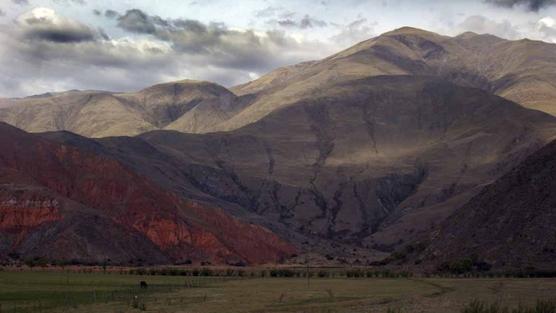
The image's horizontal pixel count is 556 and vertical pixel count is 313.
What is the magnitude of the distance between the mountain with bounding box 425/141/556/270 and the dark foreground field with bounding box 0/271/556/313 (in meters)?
22.5

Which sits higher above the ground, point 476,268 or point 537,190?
point 537,190

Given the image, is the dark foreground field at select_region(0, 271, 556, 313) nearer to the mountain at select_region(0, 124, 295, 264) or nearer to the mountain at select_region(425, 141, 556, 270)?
the mountain at select_region(425, 141, 556, 270)

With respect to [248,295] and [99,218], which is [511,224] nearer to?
[248,295]

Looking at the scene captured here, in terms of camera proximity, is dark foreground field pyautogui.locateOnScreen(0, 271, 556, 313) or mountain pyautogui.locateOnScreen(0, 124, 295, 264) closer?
dark foreground field pyautogui.locateOnScreen(0, 271, 556, 313)

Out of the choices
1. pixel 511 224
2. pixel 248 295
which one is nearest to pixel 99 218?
pixel 511 224

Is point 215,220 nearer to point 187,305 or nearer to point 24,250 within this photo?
point 24,250

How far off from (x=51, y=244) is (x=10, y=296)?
6481 centimetres

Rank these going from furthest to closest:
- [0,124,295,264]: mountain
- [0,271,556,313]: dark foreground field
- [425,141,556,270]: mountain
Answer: [0,124,295,264]: mountain → [425,141,556,270]: mountain → [0,271,556,313]: dark foreground field

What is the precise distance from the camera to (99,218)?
5650 inches

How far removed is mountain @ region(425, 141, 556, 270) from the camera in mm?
110500

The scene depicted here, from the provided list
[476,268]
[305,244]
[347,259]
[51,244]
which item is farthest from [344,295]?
[305,244]

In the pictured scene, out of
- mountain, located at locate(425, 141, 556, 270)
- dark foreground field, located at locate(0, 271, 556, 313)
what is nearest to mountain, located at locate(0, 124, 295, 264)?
dark foreground field, located at locate(0, 271, 556, 313)

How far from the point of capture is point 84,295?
7494 cm

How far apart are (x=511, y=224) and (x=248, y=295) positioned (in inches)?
2320
